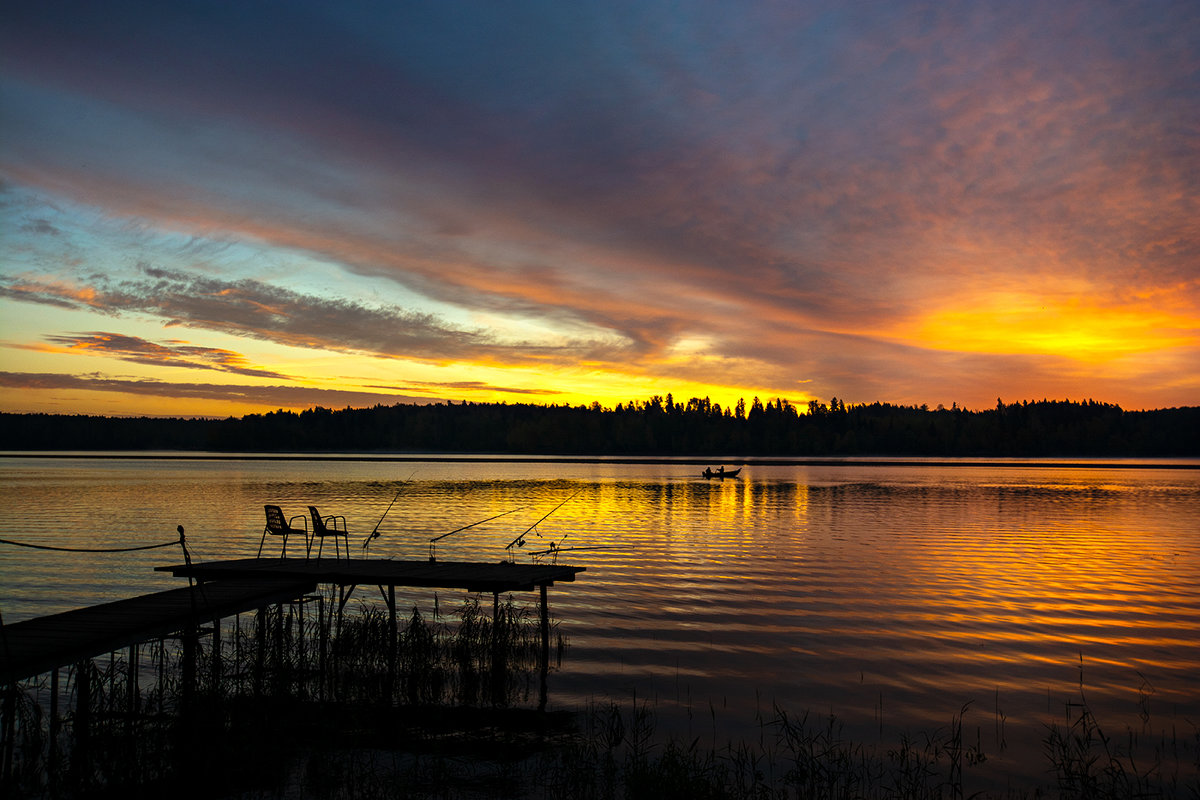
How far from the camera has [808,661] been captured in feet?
55.2

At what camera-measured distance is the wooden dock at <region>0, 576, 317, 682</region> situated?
10659 mm

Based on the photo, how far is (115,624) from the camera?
1247cm

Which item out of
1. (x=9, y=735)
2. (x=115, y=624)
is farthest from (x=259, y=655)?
(x=9, y=735)

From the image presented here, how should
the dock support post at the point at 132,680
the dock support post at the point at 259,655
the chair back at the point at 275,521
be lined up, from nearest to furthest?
the dock support post at the point at 132,680, the dock support post at the point at 259,655, the chair back at the point at 275,521

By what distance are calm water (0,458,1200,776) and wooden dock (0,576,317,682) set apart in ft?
20.7

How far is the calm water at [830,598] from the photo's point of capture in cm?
1426

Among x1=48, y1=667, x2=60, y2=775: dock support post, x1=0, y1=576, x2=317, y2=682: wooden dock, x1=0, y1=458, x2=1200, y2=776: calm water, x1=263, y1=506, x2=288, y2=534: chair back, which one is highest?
x1=263, y1=506, x2=288, y2=534: chair back

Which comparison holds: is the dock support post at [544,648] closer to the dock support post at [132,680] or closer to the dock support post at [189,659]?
the dock support post at [189,659]

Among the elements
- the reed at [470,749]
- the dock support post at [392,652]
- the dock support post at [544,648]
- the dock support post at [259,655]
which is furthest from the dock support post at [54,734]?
the dock support post at [544,648]

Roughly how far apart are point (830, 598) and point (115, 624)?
18757 mm

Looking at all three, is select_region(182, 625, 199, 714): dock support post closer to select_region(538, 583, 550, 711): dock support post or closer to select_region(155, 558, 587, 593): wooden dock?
select_region(155, 558, 587, 593): wooden dock

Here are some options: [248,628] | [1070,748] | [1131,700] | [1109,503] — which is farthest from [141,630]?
[1109,503]

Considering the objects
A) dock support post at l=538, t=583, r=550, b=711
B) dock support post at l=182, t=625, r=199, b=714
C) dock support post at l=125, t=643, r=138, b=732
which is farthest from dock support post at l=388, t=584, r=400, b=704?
dock support post at l=125, t=643, r=138, b=732

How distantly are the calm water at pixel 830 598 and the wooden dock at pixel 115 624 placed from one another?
6.31 metres
